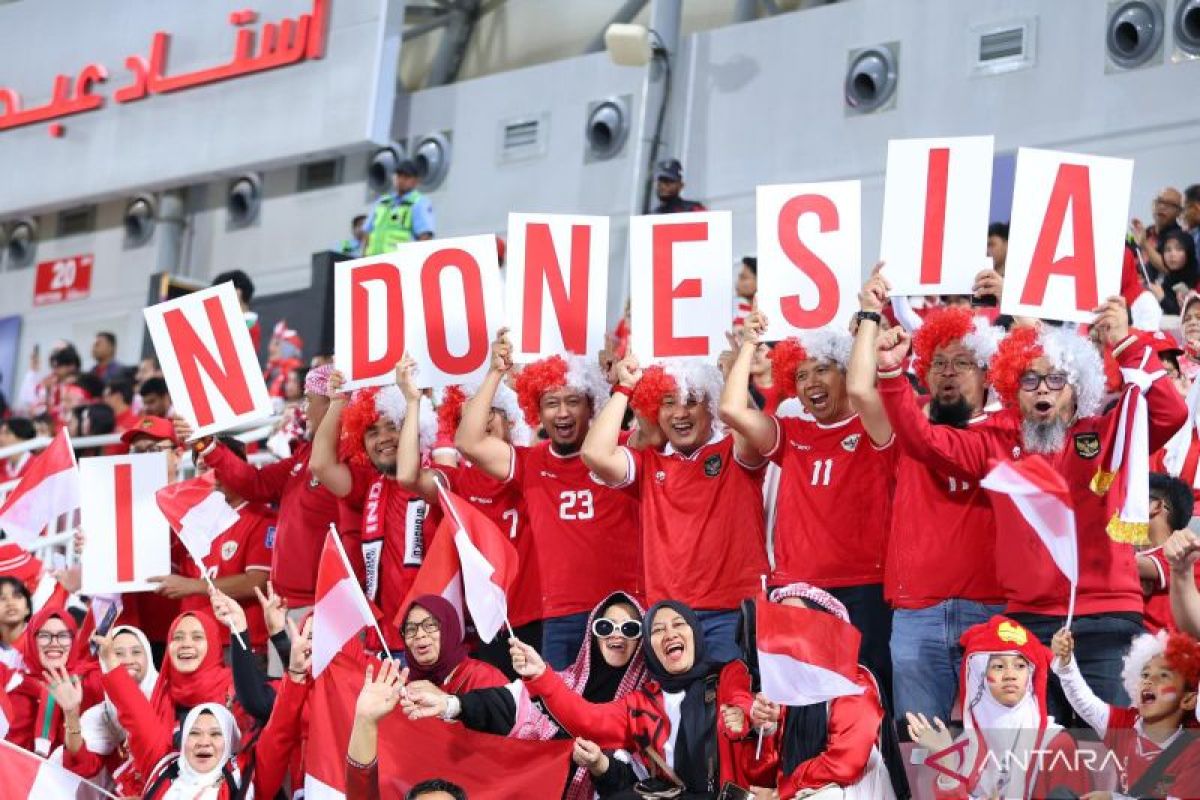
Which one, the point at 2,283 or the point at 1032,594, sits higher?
the point at 2,283

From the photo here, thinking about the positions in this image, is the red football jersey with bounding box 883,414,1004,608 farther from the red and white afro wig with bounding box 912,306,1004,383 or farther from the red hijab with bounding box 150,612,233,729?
the red hijab with bounding box 150,612,233,729

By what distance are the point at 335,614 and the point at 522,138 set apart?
30.5 feet

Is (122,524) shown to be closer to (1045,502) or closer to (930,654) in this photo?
(930,654)

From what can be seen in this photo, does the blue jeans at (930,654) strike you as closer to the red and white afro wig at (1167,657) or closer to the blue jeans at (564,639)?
the red and white afro wig at (1167,657)

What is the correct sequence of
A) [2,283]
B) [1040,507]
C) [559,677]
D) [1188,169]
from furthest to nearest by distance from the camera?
[2,283] → [1188,169] → [559,677] → [1040,507]

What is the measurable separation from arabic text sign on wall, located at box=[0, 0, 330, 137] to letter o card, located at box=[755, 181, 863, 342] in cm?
1029

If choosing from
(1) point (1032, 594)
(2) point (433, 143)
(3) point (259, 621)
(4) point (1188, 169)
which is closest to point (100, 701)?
(3) point (259, 621)

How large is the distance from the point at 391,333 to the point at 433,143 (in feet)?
28.0

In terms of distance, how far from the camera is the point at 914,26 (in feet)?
44.4

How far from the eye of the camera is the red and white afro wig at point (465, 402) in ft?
27.6

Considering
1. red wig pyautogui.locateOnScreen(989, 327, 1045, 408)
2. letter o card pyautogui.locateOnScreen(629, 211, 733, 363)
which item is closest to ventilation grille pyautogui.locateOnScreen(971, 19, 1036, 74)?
letter o card pyautogui.locateOnScreen(629, 211, 733, 363)

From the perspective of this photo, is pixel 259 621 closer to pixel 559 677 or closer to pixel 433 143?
pixel 559 677

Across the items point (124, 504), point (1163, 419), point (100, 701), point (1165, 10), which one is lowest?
point (100, 701)

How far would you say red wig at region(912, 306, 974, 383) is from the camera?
282 inches
